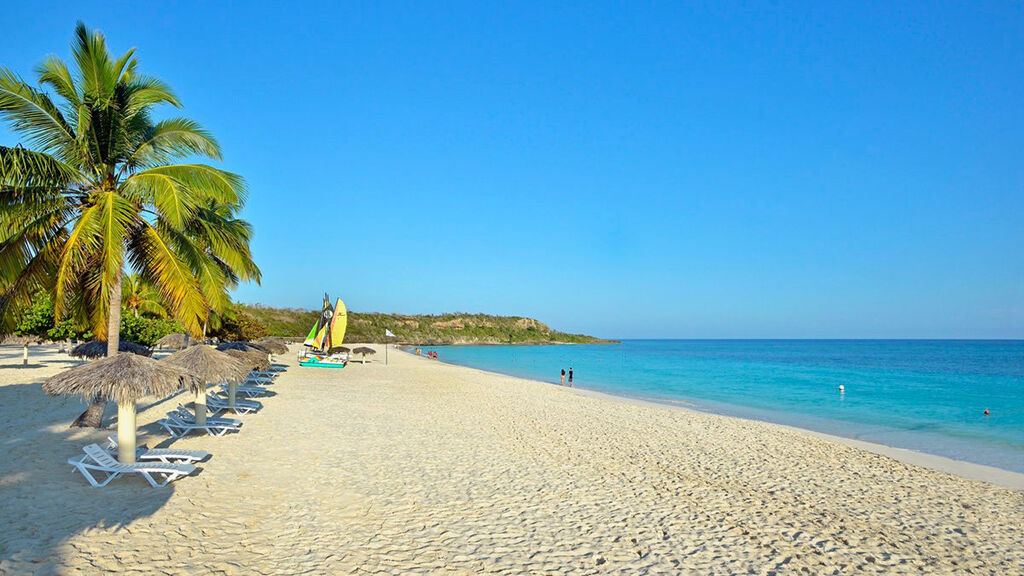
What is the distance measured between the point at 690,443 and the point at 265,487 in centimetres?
759

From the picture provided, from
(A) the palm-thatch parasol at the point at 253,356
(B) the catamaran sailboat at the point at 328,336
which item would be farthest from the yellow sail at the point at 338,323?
(A) the palm-thatch parasol at the point at 253,356

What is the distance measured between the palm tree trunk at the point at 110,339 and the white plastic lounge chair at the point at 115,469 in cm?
183

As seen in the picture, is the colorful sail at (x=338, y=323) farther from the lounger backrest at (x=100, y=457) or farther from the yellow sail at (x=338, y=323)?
the lounger backrest at (x=100, y=457)

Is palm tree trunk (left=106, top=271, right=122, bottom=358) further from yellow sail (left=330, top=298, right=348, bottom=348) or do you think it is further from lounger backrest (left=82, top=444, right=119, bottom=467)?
yellow sail (left=330, top=298, right=348, bottom=348)

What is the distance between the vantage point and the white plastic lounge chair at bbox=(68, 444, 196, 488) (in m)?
6.06

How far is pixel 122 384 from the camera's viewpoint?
631 centimetres

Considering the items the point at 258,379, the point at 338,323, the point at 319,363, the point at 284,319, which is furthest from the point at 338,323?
the point at 284,319

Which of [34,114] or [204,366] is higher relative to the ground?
[34,114]

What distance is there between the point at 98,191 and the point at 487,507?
7.53 m

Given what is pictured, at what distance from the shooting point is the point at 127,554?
4395 mm

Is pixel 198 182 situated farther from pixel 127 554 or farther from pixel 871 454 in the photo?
pixel 871 454

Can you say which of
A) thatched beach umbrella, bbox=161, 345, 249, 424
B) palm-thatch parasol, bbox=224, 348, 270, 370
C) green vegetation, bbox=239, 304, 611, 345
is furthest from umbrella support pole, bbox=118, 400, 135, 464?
green vegetation, bbox=239, 304, 611, 345

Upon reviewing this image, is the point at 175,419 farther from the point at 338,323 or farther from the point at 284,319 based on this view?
the point at 284,319

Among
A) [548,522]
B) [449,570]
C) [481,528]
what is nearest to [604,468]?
[548,522]
